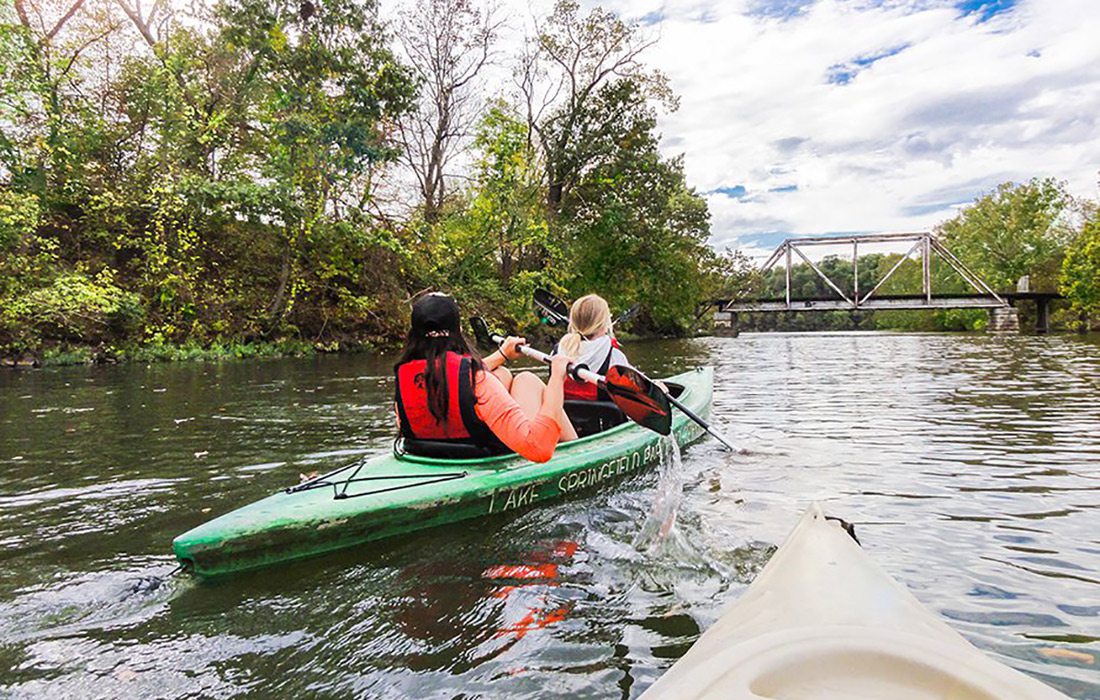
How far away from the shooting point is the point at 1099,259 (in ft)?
107

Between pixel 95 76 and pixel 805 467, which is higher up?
pixel 95 76

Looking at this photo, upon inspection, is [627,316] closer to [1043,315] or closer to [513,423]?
[513,423]

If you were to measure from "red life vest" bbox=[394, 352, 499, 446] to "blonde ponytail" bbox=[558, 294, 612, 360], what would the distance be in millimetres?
880

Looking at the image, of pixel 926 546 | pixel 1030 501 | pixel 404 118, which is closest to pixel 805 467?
pixel 1030 501

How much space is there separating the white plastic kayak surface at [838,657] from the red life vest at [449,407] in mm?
2040

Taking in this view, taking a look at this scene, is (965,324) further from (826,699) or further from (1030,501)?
(826,699)

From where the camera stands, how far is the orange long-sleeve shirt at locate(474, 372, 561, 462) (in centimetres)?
350

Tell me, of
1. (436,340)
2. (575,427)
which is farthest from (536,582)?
(575,427)

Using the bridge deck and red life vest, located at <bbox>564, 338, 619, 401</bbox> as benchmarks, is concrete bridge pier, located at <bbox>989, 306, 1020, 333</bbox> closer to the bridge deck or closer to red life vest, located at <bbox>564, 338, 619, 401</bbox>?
the bridge deck

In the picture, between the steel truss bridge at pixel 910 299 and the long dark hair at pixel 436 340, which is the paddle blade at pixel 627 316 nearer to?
the long dark hair at pixel 436 340

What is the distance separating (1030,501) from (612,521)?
260 cm

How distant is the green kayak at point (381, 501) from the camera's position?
2980 mm

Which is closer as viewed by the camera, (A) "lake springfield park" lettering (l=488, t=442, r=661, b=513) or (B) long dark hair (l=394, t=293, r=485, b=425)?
(B) long dark hair (l=394, t=293, r=485, b=425)

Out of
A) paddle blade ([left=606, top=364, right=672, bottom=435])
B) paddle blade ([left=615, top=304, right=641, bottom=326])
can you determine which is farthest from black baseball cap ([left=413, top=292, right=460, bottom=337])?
paddle blade ([left=615, top=304, right=641, bottom=326])
